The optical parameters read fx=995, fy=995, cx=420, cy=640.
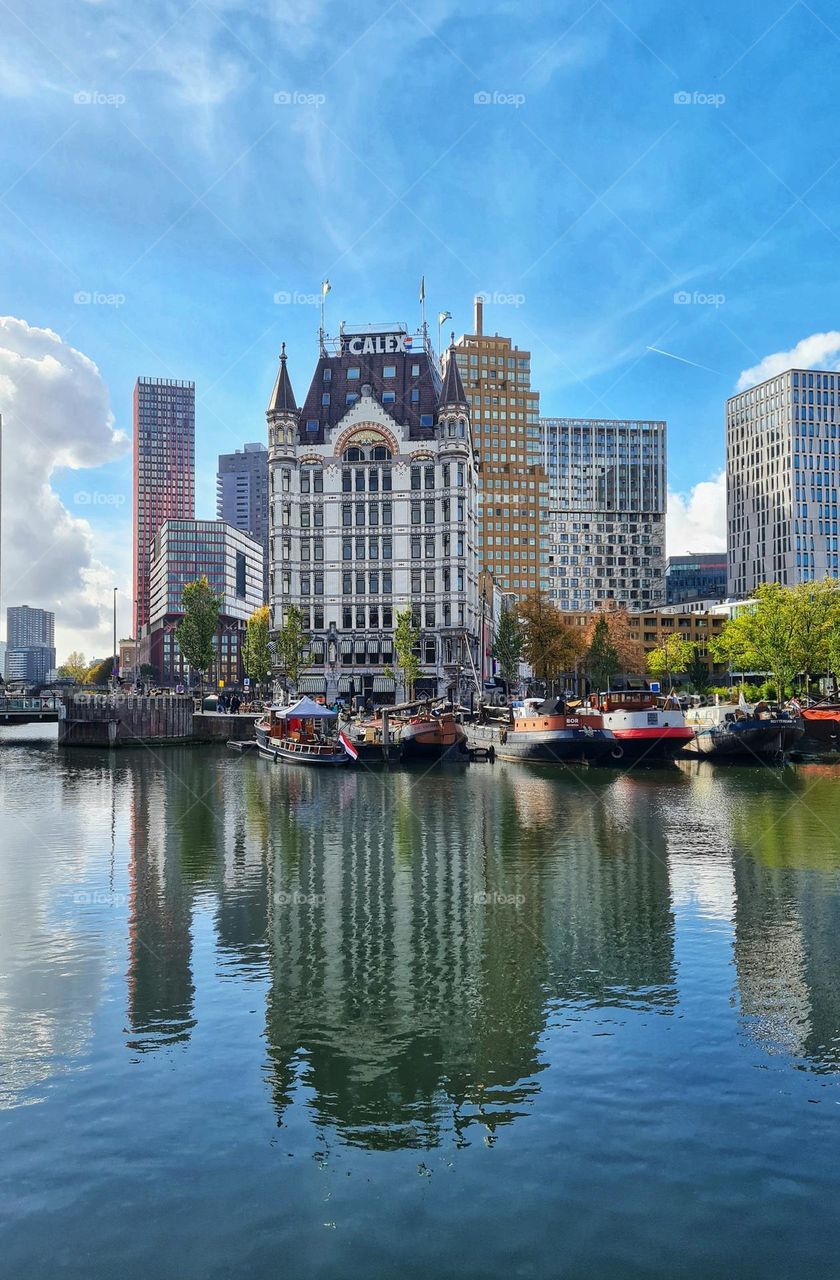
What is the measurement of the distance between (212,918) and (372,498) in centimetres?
10549

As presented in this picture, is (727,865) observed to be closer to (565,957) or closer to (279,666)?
(565,957)

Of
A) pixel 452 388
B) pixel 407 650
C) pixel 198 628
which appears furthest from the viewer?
pixel 452 388

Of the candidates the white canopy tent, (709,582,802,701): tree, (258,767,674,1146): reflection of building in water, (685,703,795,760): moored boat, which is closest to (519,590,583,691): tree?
(709,582,802,701): tree

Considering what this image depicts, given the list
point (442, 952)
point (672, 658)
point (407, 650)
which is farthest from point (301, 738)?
point (672, 658)

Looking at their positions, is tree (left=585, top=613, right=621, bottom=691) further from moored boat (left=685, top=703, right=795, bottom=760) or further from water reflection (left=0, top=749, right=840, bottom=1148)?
water reflection (left=0, top=749, right=840, bottom=1148)

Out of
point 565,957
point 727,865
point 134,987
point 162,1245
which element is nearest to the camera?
point 162,1245

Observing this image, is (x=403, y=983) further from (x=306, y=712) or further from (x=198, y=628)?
(x=198, y=628)

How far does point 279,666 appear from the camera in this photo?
12275 centimetres

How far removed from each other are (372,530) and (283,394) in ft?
72.1

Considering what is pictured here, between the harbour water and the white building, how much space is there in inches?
3592

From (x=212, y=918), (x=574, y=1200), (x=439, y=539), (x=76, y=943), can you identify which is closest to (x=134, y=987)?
(x=76, y=943)

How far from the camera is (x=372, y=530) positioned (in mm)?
128750

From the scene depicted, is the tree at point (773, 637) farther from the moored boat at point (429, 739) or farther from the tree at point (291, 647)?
the tree at point (291, 647)

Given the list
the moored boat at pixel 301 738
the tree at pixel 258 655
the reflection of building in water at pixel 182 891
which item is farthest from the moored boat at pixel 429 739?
the tree at pixel 258 655
